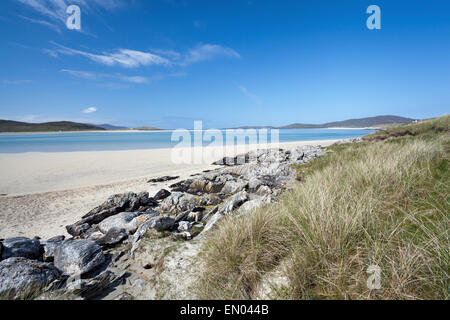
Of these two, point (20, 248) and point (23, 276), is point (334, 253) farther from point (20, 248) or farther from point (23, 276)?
point (20, 248)

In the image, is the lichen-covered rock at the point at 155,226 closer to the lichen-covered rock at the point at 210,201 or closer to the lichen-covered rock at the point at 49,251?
the lichen-covered rock at the point at 49,251

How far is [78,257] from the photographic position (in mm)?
3436

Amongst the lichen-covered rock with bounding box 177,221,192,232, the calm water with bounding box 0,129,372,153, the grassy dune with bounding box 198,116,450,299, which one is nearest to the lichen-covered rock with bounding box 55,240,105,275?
the lichen-covered rock with bounding box 177,221,192,232

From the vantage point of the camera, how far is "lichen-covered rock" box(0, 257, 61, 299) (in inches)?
104

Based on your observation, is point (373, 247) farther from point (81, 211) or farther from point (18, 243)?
point (81, 211)

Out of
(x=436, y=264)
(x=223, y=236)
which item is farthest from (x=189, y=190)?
(x=436, y=264)

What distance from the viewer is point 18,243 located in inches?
157

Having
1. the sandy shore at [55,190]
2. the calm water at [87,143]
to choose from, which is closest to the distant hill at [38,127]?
the calm water at [87,143]

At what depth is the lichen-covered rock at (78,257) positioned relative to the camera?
3.32 m

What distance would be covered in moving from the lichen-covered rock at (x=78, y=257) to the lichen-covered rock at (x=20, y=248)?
601mm

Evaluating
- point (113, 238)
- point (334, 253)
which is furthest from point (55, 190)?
point (334, 253)

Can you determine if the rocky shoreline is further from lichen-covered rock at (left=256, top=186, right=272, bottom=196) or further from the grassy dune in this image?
lichen-covered rock at (left=256, top=186, right=272, bottom=196)

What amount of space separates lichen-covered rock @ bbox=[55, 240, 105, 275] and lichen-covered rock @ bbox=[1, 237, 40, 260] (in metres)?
0.60

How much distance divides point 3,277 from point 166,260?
7.18 ft
